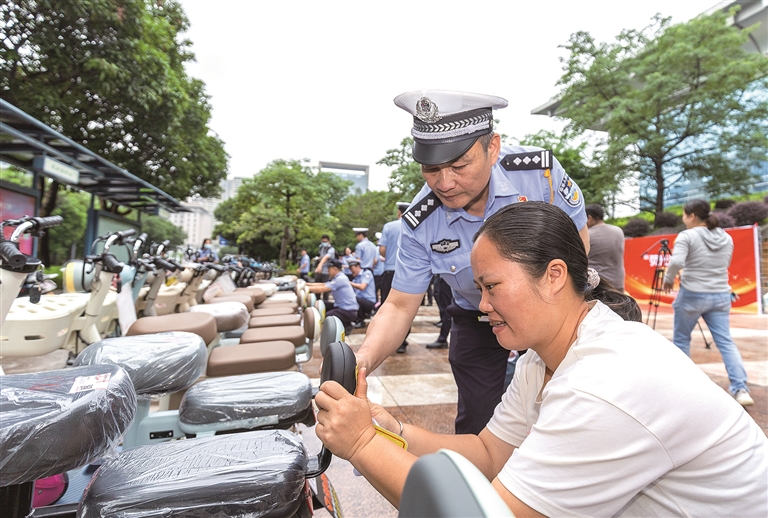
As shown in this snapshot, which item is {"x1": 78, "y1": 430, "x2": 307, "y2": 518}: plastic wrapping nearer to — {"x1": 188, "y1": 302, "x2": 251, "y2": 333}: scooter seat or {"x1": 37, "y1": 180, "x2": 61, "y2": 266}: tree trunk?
{"x1": 188, "y1": 302, "x2": 251, "y2": 333}: scooter seat

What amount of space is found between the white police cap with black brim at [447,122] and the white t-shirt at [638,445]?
87cm

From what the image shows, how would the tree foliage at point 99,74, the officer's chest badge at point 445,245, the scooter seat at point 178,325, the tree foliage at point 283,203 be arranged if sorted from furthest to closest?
1. the tree foliage at point 283,203
2. the tree foliage at point 99,74
3. the scooter seat at point 178,325
4. the officer's chest badge at point 445,245

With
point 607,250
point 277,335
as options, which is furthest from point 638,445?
point 607,250

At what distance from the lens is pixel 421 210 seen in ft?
6.21

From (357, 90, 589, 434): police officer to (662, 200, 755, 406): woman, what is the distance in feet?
8.37

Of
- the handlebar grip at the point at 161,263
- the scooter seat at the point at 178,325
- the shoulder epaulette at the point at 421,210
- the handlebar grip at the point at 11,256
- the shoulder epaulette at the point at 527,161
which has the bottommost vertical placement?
the scooter seat at the point at 178,325

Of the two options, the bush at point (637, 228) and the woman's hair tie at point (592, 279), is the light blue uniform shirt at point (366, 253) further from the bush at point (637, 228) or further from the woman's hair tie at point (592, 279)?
the bush at point (637, 228)

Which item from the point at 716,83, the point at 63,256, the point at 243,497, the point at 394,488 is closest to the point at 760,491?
the point at 394,488

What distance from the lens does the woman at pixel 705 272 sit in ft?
12.0

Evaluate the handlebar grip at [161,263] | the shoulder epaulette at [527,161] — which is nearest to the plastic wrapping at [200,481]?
the shoulder epaulette at [527,161]

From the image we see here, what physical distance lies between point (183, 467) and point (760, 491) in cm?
126

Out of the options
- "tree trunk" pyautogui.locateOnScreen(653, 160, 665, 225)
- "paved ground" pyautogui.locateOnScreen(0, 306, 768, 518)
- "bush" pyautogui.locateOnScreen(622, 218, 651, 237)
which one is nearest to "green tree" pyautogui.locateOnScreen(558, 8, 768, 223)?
"tree trunk" pyautogui.locateOnScreen(653, 160, 665, 225)

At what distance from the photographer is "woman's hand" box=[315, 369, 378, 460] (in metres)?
0.95

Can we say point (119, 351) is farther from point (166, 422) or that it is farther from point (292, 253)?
point (292, 253)
